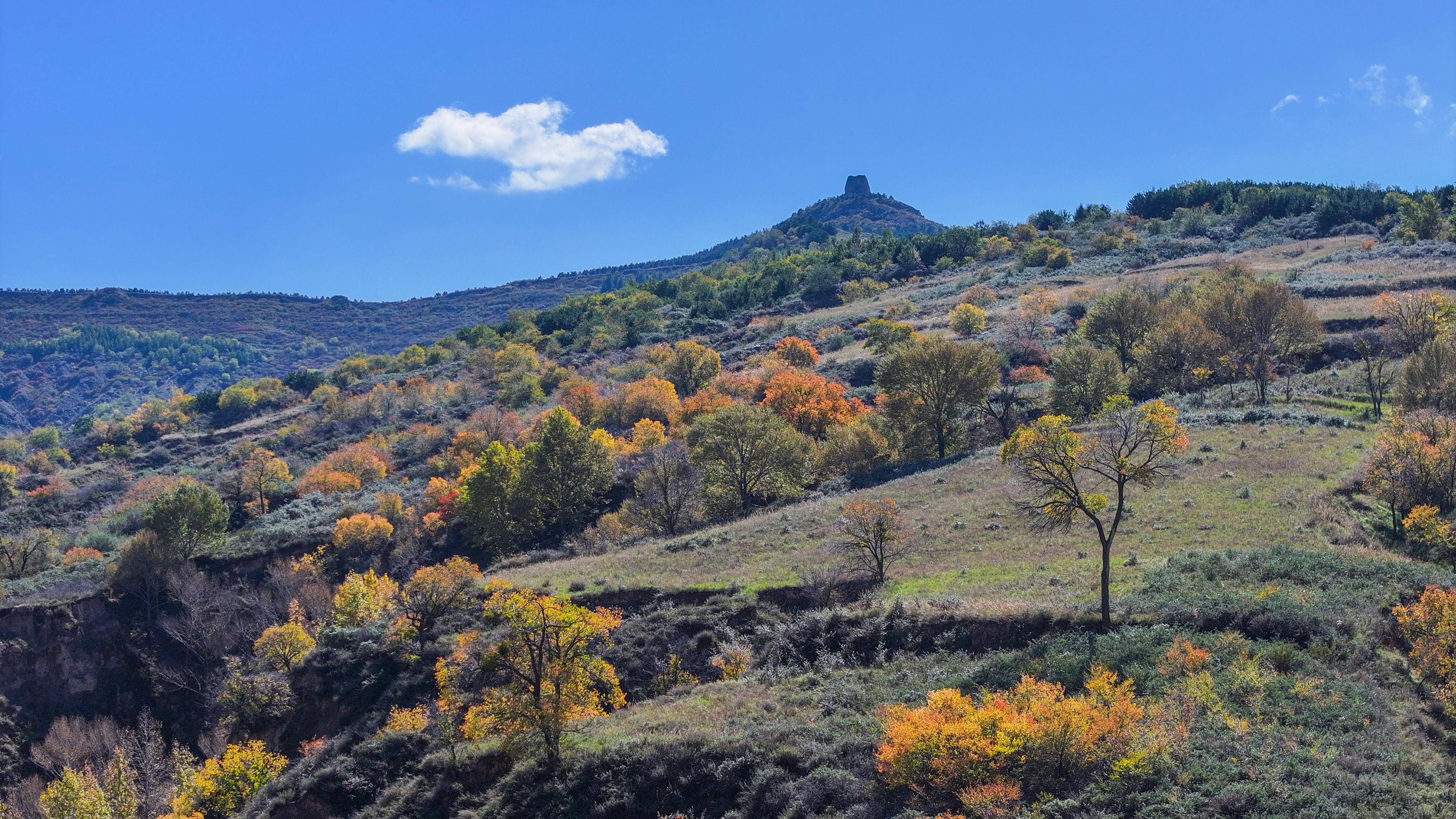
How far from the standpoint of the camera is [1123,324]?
68.2m

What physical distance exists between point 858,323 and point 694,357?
30.6 m

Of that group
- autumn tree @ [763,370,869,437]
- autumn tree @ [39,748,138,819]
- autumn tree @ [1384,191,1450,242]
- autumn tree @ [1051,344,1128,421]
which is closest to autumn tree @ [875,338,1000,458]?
autumn tree @ [1051,344,1128,421]

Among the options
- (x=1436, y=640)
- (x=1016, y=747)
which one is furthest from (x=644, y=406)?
(x=1436, y=640)

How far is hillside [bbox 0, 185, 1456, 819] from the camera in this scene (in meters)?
18.4

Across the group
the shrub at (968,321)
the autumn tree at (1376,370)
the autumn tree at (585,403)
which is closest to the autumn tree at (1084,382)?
the autumn tree at (1376,370)

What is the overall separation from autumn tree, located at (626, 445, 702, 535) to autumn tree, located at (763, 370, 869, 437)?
10.7 meters

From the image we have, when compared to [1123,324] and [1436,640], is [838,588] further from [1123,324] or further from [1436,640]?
[1123,324]

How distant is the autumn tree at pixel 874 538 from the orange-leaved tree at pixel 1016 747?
51.4 ft

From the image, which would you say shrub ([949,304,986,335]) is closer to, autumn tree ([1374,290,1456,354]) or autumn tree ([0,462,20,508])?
autumn tree ([1374,290,1456,354])

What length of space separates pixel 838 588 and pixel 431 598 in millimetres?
18806

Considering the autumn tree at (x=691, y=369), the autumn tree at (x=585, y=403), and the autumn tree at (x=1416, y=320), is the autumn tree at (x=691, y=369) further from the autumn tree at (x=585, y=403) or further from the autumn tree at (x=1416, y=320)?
the autumn tree at (x=1416, y=320)

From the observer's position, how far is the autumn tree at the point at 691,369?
9538cm

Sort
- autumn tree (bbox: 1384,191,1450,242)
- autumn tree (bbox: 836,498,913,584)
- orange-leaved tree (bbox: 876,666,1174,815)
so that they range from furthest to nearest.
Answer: autumn tree (bbox: 1384,191,1450,242)
autumn tree (bbox: 836,498,913,584)
orange-leaved tree (bbox: 876,666,1174,815)

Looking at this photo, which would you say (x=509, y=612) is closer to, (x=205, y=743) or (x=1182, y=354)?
(x=205, y=743)
